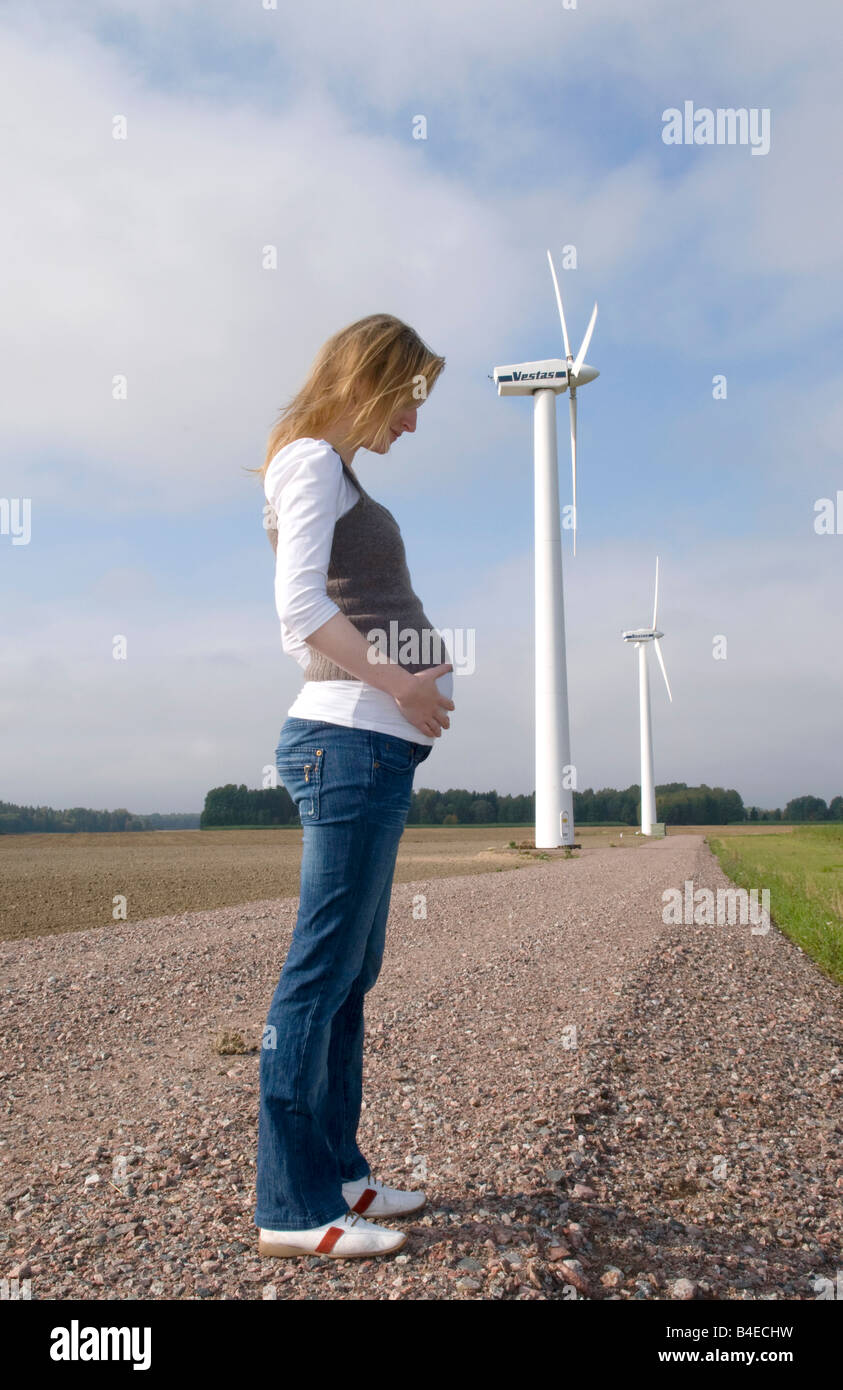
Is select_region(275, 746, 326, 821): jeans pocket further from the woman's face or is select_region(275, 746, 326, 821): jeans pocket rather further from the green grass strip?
the green grass strip

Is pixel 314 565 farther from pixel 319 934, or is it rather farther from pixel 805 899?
pixel 805 899

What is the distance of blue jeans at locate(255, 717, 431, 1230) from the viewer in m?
3.04

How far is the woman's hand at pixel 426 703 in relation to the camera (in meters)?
3.07

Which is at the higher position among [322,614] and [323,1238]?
[322,614]

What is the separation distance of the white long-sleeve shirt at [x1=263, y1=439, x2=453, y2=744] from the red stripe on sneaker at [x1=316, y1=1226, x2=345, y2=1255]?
163 cm

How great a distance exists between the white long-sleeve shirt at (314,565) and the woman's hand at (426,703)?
40 millimetres

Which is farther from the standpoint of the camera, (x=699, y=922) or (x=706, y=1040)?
(x=699, y=922)

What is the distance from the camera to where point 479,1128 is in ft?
15.3

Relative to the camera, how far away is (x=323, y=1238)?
313 cm

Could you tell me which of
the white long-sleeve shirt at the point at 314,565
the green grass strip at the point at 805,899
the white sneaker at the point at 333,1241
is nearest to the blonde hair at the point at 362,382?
the white long-sleeve shirt at the point at 314,565

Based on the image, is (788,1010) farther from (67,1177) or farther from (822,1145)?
(67,1177)

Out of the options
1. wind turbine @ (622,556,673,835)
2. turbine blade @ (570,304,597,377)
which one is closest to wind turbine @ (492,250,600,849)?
turbine blade @ (570,304,597,377)

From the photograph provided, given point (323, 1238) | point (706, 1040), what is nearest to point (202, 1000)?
point (706, 1040)

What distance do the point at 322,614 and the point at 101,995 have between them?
713cm
